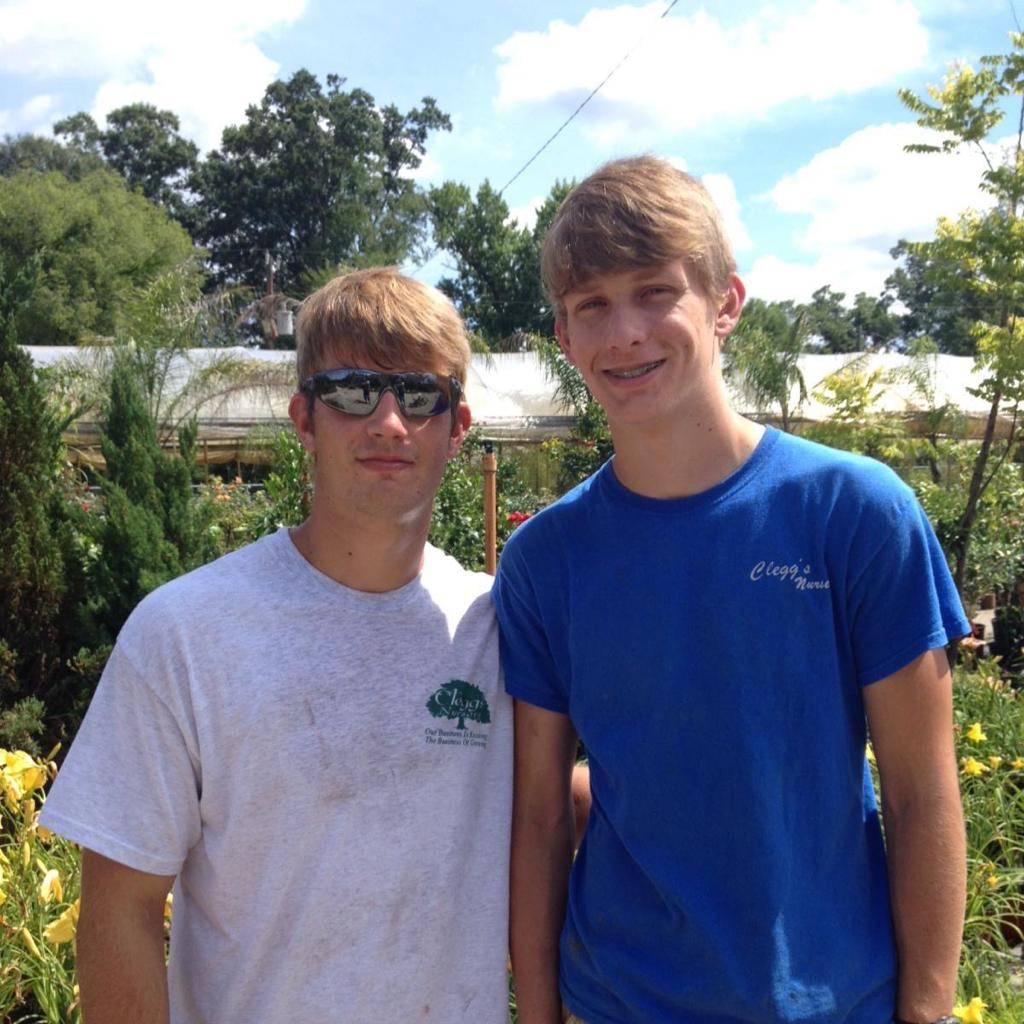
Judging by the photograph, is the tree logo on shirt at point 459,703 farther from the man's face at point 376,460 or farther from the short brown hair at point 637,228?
the short brown hair at point 637,228

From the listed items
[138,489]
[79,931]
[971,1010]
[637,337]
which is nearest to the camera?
[79,931]

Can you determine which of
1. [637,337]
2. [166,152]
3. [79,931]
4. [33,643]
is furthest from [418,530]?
[166,152]

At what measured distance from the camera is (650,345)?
176cm

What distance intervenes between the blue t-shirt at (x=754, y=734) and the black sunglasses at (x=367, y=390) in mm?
462

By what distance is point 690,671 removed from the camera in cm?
170

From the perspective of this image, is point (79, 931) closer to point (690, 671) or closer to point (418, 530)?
point (418, 530)

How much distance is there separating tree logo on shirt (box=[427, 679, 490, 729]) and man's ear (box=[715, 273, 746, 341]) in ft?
2.51

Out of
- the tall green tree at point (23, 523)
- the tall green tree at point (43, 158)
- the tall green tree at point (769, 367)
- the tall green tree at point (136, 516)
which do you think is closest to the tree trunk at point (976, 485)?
the tall green tree at point (769, 367)

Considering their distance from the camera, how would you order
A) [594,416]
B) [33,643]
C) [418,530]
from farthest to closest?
1. [594,416]
2. [33,643]
3. [418,530]

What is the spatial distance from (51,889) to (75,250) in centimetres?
3286

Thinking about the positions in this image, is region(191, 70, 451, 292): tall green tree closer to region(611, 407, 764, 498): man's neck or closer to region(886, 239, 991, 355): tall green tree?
region(886, 239, 991, 355): tall green tree

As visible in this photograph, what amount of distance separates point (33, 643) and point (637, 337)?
4306 millimetres

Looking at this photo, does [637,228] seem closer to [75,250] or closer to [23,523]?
[23,523]

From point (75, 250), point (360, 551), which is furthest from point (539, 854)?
point (75, 250)
